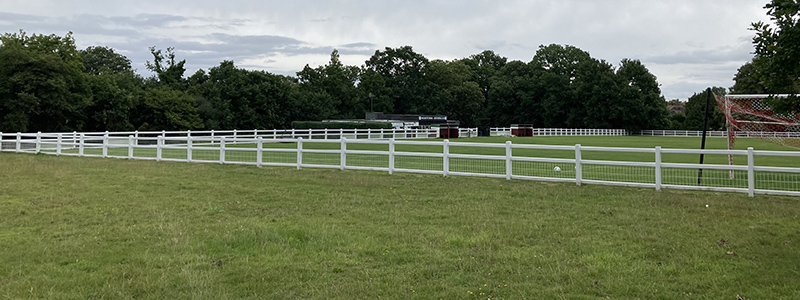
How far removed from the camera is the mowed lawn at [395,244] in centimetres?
496

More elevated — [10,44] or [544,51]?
[544,51]

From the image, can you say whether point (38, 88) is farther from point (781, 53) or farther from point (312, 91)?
point (781, 53)

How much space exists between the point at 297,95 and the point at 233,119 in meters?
11.3

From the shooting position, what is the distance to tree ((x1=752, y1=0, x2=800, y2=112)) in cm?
527

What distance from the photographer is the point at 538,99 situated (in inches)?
3533

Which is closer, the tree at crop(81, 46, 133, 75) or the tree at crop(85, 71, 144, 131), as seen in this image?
the tree at crop(85, 71, 144, 131)

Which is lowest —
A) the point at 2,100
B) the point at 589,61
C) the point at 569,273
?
the point at 569,273

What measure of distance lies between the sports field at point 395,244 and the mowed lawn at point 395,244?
0.08ft

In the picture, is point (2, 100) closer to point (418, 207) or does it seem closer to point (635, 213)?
point (418, 207)

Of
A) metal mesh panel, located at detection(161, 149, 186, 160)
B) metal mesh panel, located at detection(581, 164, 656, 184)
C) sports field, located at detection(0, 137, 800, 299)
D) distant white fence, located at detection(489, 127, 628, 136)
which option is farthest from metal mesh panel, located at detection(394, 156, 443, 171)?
distant white fence, located at detection(489, 127, 628, 136)

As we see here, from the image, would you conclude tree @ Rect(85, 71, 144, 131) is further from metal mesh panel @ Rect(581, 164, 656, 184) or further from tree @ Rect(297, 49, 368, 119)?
metal mesh panel @ Rect(581, 164, 656, 184)

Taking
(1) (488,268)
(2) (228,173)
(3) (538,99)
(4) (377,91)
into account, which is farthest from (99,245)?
(3) (538,99)

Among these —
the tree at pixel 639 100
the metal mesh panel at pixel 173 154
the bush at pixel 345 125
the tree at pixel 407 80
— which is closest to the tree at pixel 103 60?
the tree at pixel 407 80

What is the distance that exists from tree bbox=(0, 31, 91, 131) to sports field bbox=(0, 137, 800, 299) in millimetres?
37232
